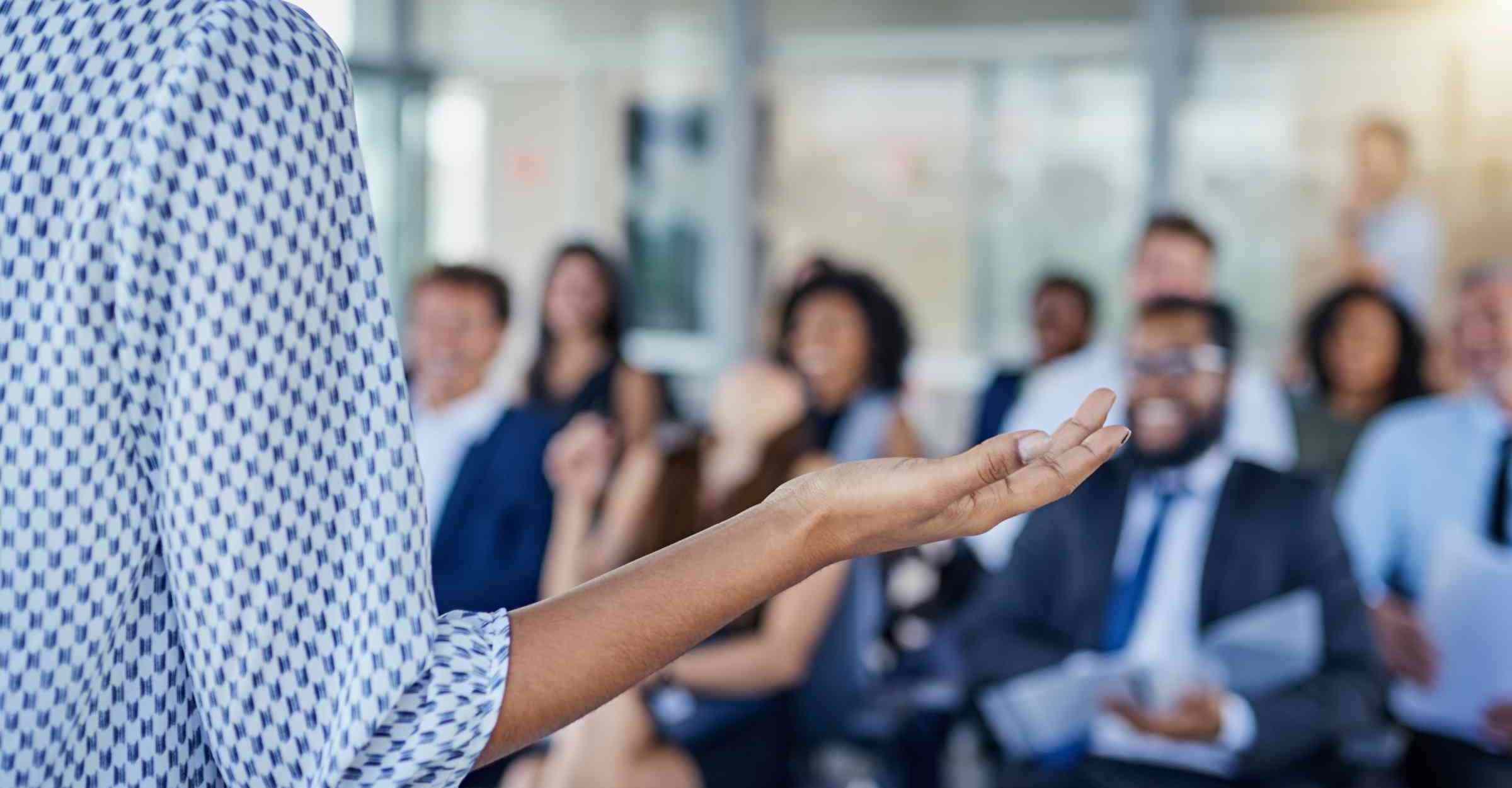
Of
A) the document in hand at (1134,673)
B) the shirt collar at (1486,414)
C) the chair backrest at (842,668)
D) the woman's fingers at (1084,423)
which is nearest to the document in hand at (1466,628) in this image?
the shirt collar at (1486,414)

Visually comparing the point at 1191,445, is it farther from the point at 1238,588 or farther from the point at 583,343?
the point at 583,343

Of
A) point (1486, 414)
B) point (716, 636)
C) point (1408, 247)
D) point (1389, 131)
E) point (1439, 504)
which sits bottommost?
point (716, 636)

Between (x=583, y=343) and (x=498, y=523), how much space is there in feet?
5.16

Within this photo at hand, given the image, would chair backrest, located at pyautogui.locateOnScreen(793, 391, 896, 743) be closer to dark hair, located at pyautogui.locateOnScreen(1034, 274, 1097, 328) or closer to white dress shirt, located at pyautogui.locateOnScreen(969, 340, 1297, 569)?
white dress shirt, located at pyautogui.locateOnScreen(969, 340, 1297, 569)

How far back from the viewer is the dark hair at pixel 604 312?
532cm

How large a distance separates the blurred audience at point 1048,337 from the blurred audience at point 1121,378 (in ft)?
1.71

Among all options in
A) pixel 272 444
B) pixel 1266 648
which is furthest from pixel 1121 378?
pixel 272 444

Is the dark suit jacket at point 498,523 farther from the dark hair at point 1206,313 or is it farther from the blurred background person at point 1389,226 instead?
the blurred background person at point 1389,226

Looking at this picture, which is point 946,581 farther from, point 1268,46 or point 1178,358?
point 1268,46

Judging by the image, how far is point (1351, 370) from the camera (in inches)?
183

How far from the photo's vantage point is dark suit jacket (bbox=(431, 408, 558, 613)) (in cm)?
369

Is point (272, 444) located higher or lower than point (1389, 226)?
lower

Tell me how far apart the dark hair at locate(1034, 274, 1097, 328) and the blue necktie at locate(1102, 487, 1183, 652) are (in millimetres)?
2570

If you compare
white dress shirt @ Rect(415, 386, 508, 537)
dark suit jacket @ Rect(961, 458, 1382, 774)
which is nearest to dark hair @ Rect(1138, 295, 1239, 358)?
dark suit jacket @ Rect(961, 458, 1382, 774)
